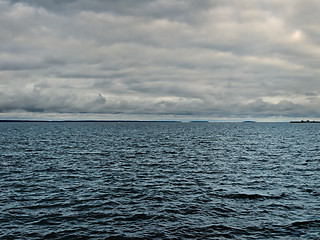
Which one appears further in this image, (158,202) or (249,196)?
(249,196)

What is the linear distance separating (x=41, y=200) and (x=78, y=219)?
6.37m

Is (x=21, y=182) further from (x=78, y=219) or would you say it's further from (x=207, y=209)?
(x=207, y=209)

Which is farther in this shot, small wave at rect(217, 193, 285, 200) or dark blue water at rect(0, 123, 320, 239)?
small wave at rect(217, 193, 285, 200)

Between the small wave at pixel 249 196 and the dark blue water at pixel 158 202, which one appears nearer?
the dark blue water at pixel 158 202

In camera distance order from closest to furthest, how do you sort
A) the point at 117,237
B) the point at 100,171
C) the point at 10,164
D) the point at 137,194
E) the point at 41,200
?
the point at 117,237 < the point at 41,200 < the point at 137,194 < the point at 100,171 < the point at 10,164

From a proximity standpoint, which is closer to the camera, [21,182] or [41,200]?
[41,200]

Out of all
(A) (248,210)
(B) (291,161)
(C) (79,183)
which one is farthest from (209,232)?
(B) (291,161)

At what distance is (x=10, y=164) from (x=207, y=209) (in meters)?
33.6

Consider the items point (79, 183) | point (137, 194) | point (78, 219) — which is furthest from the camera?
point (79, 183)

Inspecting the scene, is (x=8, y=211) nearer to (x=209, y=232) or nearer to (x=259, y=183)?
(x=209, y=232)

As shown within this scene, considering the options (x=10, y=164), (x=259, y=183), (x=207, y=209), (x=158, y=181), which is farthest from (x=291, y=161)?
(x=10, y=164)

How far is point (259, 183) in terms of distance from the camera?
30.8m

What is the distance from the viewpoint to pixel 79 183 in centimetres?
3017

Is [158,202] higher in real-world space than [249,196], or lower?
Result: lower
